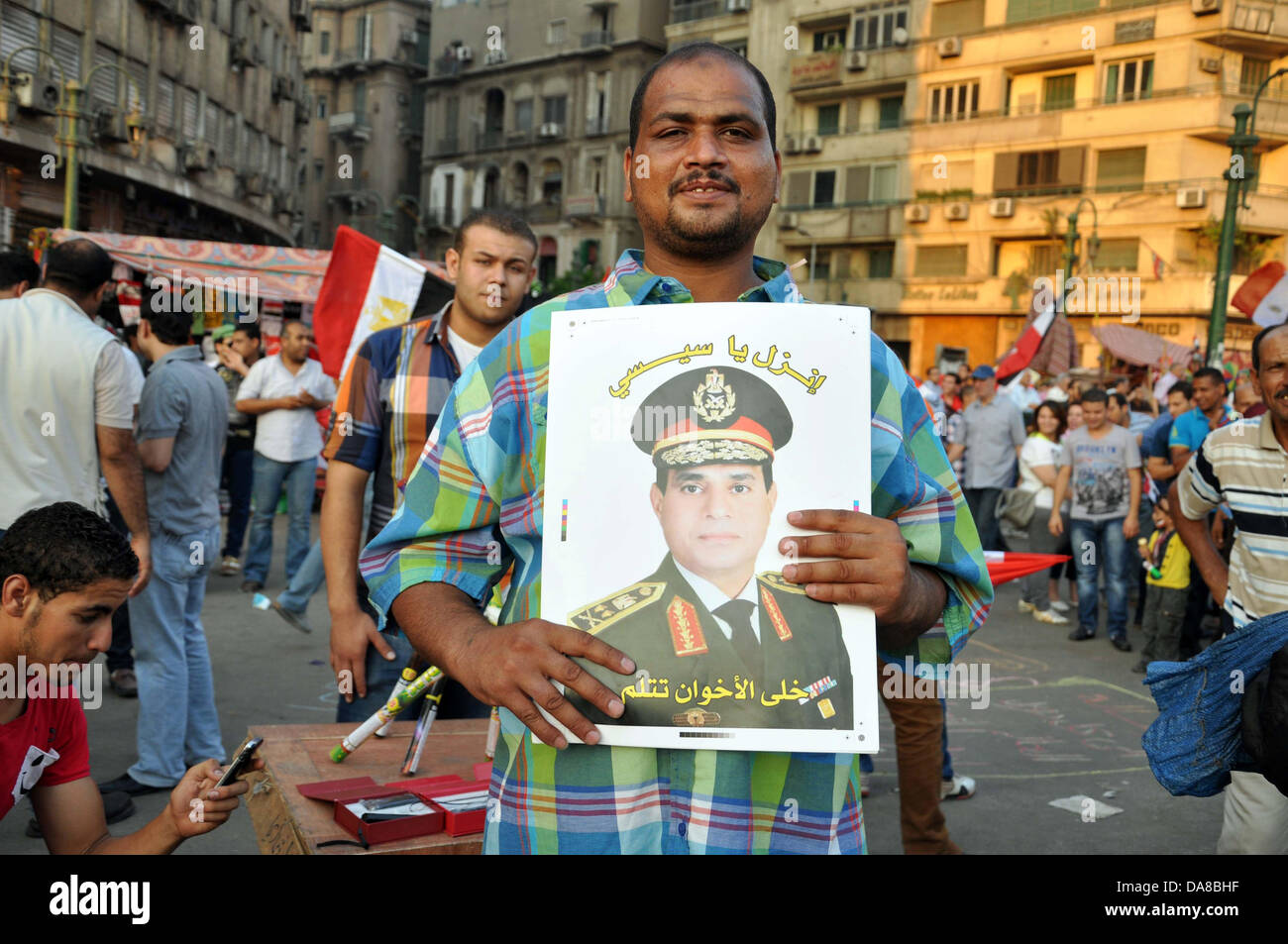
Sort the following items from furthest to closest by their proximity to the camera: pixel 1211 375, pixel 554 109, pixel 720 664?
pixel 554 109
pixel 1211 375
pixel 720 664

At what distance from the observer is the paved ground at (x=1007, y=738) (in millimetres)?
5227

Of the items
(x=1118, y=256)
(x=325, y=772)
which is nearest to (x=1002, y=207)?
(x=1118, y=256)

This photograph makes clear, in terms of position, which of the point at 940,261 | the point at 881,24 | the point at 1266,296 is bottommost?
the point at 1266,296

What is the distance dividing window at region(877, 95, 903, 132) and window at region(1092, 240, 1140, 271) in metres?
9.28

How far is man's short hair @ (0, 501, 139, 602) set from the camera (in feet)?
9.70

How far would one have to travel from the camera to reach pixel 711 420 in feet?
5.11

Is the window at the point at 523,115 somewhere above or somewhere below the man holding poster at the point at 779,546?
above

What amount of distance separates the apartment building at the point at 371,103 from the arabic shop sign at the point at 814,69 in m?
23.4

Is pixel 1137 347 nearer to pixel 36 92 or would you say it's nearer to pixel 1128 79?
pixel 1128 79

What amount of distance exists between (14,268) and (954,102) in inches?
1565

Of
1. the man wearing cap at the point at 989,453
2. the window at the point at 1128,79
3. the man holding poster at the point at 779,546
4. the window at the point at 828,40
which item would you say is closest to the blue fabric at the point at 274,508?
the man wearing cap at the point at 989,453

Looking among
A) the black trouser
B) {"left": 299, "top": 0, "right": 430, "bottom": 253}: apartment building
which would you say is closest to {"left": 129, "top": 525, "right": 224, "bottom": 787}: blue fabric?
the black trouser

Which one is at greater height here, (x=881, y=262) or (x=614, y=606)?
(x=881, y=262)

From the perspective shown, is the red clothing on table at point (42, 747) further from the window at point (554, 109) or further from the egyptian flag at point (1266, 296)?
the window at point (554, 109)
